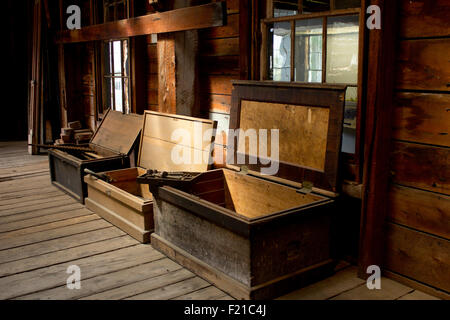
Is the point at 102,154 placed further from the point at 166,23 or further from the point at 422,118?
the point at 422,118

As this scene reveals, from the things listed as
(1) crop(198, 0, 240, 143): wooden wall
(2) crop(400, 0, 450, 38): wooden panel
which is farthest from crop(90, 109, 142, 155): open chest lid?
(2) crop(400, 0, 450, 38): wooden panel

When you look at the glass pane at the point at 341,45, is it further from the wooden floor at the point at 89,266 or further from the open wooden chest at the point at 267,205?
the wooden floor at the point at 89,266

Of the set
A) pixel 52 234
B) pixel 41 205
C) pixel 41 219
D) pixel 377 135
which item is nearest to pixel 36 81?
pixel 41 205

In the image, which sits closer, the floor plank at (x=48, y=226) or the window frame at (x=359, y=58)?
the window frame at (x=359, y=58)

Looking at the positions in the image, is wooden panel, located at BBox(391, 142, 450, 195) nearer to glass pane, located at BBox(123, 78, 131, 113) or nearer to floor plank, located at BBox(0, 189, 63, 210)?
floor plank, located at BBox(0, 189, 63, 210)

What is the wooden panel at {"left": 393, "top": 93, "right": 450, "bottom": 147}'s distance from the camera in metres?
2.47

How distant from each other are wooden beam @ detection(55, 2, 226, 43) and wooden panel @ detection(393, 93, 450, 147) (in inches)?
62.1

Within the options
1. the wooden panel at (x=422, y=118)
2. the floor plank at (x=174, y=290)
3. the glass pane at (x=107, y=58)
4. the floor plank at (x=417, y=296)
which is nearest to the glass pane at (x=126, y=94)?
the glass pane at (x=107, y=58)

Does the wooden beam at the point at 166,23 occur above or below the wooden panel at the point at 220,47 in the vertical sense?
above

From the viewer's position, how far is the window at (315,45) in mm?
3068

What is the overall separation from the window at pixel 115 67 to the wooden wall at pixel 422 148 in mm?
3611

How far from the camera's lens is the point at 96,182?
4.08 meters
